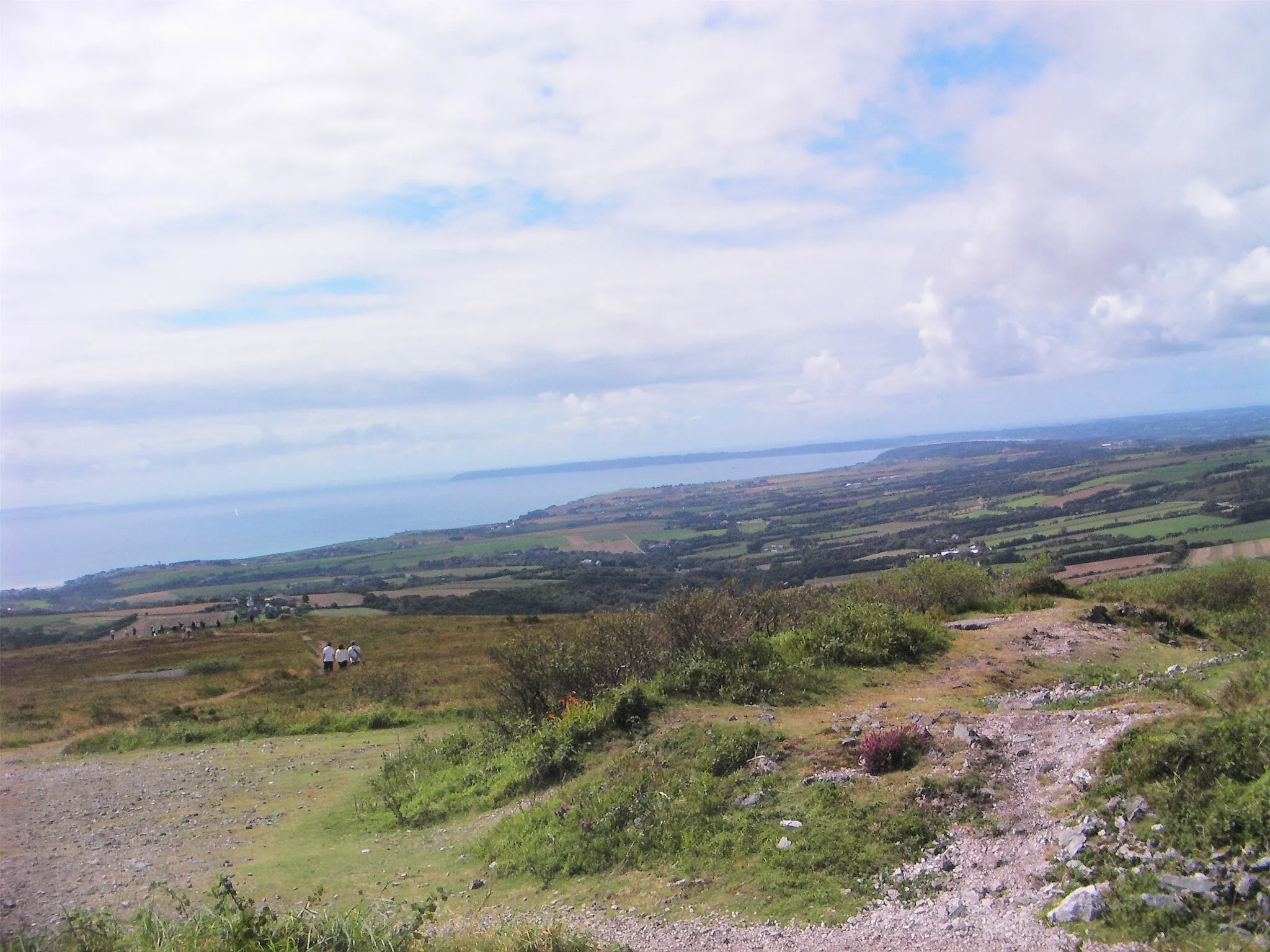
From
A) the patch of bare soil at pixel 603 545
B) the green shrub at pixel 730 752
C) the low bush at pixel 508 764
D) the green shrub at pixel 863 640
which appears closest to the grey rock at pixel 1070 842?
the green shrub at pixel 730 752

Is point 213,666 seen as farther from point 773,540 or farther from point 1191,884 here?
point 773,540

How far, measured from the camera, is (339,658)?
3169cm

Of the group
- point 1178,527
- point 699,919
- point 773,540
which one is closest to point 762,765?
point 699,919

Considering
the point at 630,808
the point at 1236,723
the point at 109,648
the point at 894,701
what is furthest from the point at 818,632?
the point at 109,648

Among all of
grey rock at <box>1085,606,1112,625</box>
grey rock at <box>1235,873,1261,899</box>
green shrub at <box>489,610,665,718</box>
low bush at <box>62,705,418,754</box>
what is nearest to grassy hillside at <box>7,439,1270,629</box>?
green shrub at <box>489,610,665,718</box>

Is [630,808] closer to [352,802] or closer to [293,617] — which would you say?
[352,802]

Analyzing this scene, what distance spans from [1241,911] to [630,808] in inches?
214

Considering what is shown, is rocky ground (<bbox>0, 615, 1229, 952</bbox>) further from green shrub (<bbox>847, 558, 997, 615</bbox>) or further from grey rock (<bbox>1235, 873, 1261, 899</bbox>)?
green shrub (<bbox>847, 558, 997, 615</bbox>)

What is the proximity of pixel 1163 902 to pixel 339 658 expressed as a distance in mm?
31195

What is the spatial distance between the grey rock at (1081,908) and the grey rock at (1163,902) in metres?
0.26

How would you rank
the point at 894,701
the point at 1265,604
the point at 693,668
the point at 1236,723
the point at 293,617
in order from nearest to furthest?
the point at 1236,723 < the point at 894,701 < the point at 693,668 < the point at 1265,604 < the point at 293,617

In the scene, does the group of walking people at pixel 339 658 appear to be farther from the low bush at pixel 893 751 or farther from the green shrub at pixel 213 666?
the low bush at pixel 893 751

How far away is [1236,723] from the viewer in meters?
6.16

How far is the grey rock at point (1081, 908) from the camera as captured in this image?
16.9 ft
